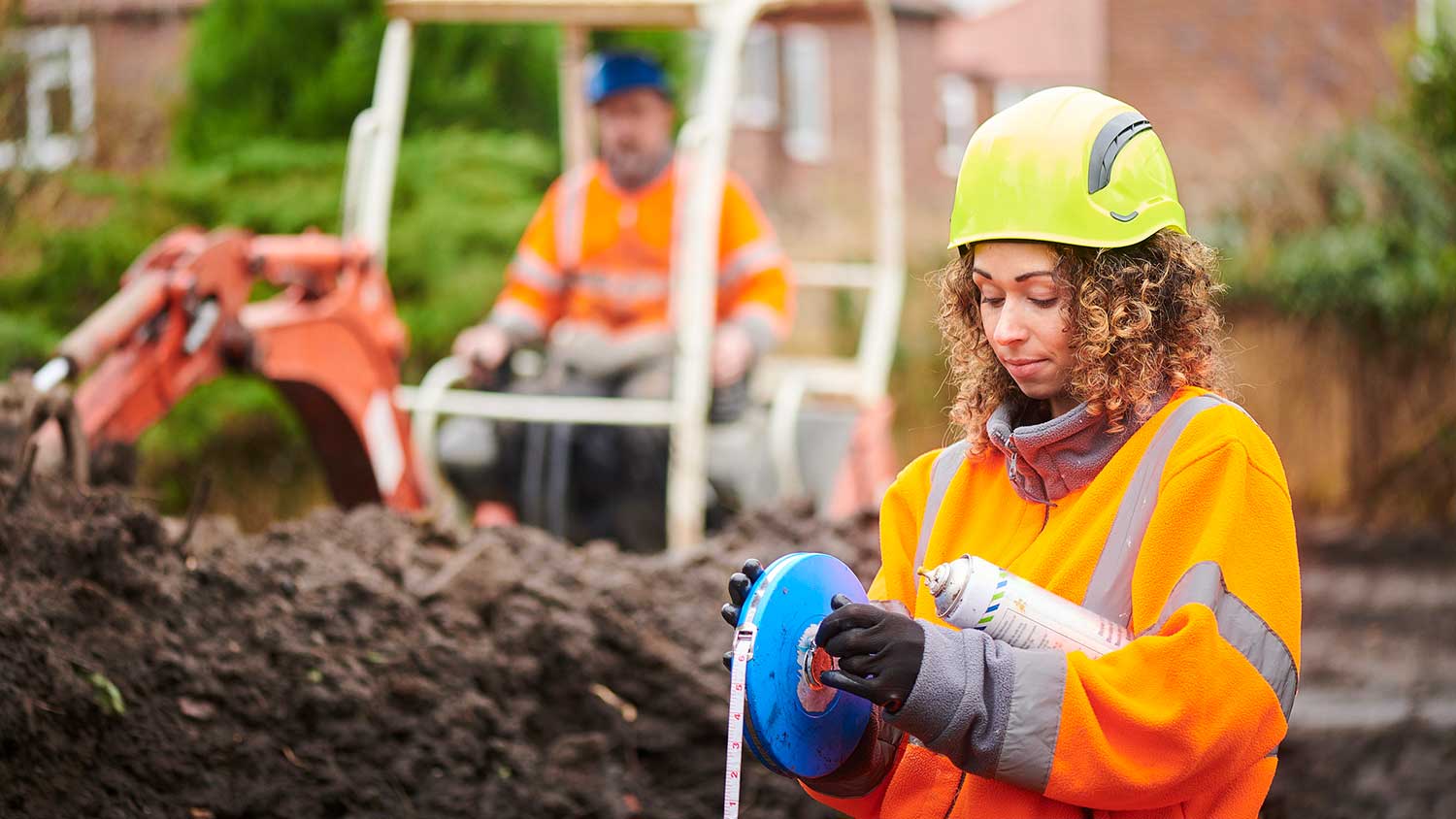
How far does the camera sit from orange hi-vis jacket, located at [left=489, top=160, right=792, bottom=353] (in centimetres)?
584

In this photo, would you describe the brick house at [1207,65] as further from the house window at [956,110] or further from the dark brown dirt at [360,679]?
the dark brown dirt at [360,679]

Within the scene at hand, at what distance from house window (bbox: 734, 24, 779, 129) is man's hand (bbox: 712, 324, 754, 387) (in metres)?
17.2

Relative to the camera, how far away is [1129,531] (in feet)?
5.90

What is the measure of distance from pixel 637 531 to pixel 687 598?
159 cm

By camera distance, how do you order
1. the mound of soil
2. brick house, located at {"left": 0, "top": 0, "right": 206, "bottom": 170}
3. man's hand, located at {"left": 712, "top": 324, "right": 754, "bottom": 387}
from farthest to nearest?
brick house, located at {"left": 0, "top": 0, "right": 206, "bottom": 170}
man's hand, located at {"left": 712, "top": 324, "right": 754, "bottom": 387}
the mound of soil

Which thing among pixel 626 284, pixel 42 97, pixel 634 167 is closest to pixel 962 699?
pixel 626 284

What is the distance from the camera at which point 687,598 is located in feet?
13.3

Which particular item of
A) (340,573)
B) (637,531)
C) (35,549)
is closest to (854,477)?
(637,531)

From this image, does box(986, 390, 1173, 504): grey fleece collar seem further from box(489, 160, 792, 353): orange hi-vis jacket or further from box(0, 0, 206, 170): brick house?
Result: box(0, 0, 206, 170): brick house

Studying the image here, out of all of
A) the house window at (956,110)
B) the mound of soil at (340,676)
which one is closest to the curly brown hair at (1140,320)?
the mound of soil at (340,676)

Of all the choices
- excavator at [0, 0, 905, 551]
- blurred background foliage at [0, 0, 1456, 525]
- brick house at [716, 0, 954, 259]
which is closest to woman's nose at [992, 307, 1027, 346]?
excavator at [0, 0, 905, 551]

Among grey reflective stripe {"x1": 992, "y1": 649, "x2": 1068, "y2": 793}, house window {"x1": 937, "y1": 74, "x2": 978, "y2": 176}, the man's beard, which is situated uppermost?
house window {"x1": 937, "y1": 74, "x2": 978, "y2": 176}

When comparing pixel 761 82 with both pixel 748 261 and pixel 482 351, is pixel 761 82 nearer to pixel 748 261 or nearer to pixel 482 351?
pixel 748 261

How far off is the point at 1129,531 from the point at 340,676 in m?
1.91
